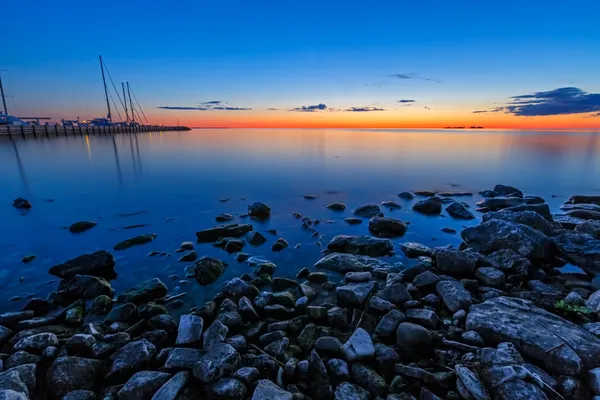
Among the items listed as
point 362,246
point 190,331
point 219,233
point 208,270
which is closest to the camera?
point 190,331

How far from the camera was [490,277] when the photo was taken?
553cm

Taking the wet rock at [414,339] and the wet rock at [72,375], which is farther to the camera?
the wet rock at [414,339]

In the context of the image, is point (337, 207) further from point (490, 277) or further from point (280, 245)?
point (490, 277)

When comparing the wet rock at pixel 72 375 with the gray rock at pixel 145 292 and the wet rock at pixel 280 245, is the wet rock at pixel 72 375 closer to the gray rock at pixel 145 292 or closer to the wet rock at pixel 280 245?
the gray rock at pixel 145 292

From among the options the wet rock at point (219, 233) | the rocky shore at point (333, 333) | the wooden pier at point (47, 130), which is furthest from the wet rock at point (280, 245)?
the wooden pier at point (47, 130)

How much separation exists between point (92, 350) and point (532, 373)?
515 centimetres

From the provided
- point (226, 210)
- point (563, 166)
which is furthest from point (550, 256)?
point (563, 166)

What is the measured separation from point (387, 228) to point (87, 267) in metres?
7.84

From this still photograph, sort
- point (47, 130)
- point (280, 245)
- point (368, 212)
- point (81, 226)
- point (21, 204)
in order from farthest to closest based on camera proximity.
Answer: point (47, 130) → point (21, 204) → point (368, 212) → point (81, 226) → point (280, 245)

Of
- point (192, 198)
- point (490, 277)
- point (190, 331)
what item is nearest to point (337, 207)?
point (490, 277)

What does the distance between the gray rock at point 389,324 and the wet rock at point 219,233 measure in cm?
538

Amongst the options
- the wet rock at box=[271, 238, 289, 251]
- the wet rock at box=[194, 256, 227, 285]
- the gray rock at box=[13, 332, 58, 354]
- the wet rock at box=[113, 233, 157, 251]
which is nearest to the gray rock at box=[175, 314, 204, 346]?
the gray rock at box=[13, 332, 58, 354]

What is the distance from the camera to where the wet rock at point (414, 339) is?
3787mm

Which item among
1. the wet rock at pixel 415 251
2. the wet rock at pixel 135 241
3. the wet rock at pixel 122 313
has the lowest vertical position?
the wet rock at pixel 415 251
